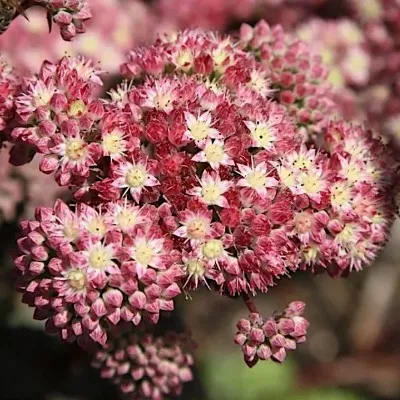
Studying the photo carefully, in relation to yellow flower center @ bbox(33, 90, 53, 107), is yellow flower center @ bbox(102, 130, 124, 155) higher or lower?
lower

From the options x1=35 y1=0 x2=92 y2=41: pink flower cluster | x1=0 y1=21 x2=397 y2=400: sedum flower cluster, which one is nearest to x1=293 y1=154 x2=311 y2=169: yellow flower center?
x1=0 y1=21 x2=397 y2=400: sedum flower cluster

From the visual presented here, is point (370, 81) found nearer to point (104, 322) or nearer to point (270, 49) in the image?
point (270, 49)

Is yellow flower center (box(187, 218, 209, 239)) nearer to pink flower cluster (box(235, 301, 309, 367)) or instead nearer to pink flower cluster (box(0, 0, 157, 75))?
pink flower cluster (box(235, 301, 309, 367))

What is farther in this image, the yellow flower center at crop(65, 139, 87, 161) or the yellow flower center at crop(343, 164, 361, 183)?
the yellow flower center at crop(343, 164, 361, 183)

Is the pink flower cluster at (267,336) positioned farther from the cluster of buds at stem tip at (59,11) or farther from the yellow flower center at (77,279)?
the cluster of buds at stem tip at (59,11)

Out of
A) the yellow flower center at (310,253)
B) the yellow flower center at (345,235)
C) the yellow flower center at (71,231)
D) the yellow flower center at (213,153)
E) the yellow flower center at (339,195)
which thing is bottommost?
the yellow flower center at (71,231)

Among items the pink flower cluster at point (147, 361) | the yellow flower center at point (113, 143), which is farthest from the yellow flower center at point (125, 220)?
the pink flower cluster at point (147, 361)

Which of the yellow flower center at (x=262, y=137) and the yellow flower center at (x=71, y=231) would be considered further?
the yellow flower center at (x=262, y=137)

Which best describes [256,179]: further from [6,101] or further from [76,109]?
[6,101]
